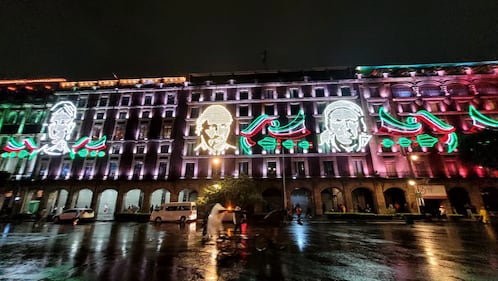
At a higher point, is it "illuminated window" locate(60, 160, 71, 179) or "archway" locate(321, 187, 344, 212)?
"illuminated window" locate(60, 160, 71, 179)

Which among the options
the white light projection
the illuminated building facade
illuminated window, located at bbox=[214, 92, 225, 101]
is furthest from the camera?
illuminated window, located at bbox=[214, 92, 225, 101]

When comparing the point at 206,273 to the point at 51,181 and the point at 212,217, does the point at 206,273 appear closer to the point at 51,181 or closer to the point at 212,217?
the point at 212,217

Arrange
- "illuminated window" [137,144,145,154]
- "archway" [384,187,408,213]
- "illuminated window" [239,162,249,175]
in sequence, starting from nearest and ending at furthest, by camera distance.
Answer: "archway" [384,187,408,213] < "illuminated window" [239,162,249,175] < "illuminated window" [137,144,145,154]

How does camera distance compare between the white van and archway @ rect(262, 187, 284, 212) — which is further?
archway @ rect(262, 187, 284, 212)

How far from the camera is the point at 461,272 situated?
5.95 metres

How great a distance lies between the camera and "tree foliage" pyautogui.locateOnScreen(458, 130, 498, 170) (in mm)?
A: 24922

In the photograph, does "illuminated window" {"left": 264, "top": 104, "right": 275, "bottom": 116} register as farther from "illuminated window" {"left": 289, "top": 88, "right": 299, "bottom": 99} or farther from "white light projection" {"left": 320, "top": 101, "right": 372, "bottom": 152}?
"white light projection" {"left": 320, "top": 101, "right": 372, "bottom": 152}

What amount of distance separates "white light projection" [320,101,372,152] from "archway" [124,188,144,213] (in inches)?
1127

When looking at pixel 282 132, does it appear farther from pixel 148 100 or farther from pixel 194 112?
pixel 148 100

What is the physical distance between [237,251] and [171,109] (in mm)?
32056

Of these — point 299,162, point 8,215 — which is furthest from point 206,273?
point 8,215

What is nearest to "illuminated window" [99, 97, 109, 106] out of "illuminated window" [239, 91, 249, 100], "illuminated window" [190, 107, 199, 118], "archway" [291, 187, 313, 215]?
"illuminated window" [190, 107, 199, 118]

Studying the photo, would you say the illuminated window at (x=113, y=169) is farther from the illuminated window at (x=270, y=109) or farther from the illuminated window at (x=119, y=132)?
the illuminated window at (x=270, y=109)

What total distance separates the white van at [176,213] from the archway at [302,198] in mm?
14698
